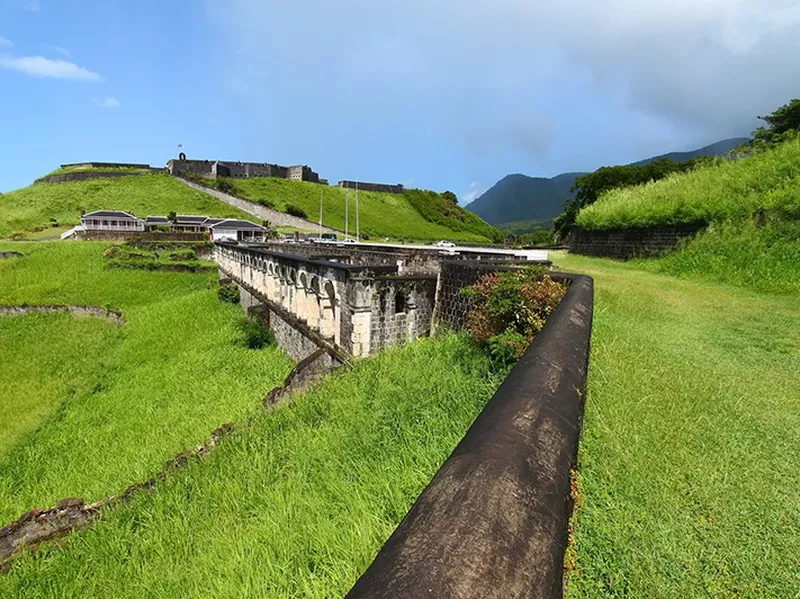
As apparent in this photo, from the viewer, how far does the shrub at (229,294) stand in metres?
18.4

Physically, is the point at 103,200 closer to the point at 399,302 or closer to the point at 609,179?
the point at 609,179

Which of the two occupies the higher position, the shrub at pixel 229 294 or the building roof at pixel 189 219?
the building roof at pixel 189 219

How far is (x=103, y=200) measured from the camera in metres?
59.7

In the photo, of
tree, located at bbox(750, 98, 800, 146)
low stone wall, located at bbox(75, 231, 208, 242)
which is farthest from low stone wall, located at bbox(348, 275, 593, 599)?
low stone wall, located at bbox(75, 231, 208, 242)

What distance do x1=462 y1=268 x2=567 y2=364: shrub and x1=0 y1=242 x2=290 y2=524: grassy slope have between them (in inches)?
203

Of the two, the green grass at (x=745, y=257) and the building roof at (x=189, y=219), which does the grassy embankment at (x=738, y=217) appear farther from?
the building roof at (x=189, y=219)

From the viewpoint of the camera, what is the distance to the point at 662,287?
9664 millimetres

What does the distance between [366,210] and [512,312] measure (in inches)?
2851

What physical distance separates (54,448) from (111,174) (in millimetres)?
74751

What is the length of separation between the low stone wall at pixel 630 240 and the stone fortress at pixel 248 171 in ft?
174

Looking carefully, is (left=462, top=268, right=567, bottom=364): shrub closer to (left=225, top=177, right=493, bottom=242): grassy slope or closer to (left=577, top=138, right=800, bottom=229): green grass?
(left=577, top=138, right=800, bottom=229): green grass

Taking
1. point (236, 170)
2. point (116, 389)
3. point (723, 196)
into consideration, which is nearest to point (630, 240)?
point (723, 196)

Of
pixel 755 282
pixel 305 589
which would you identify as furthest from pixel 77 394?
pixel 755 282

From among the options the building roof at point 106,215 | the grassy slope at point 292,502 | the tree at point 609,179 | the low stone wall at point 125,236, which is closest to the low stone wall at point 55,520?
the grassy slope at point 292,502
